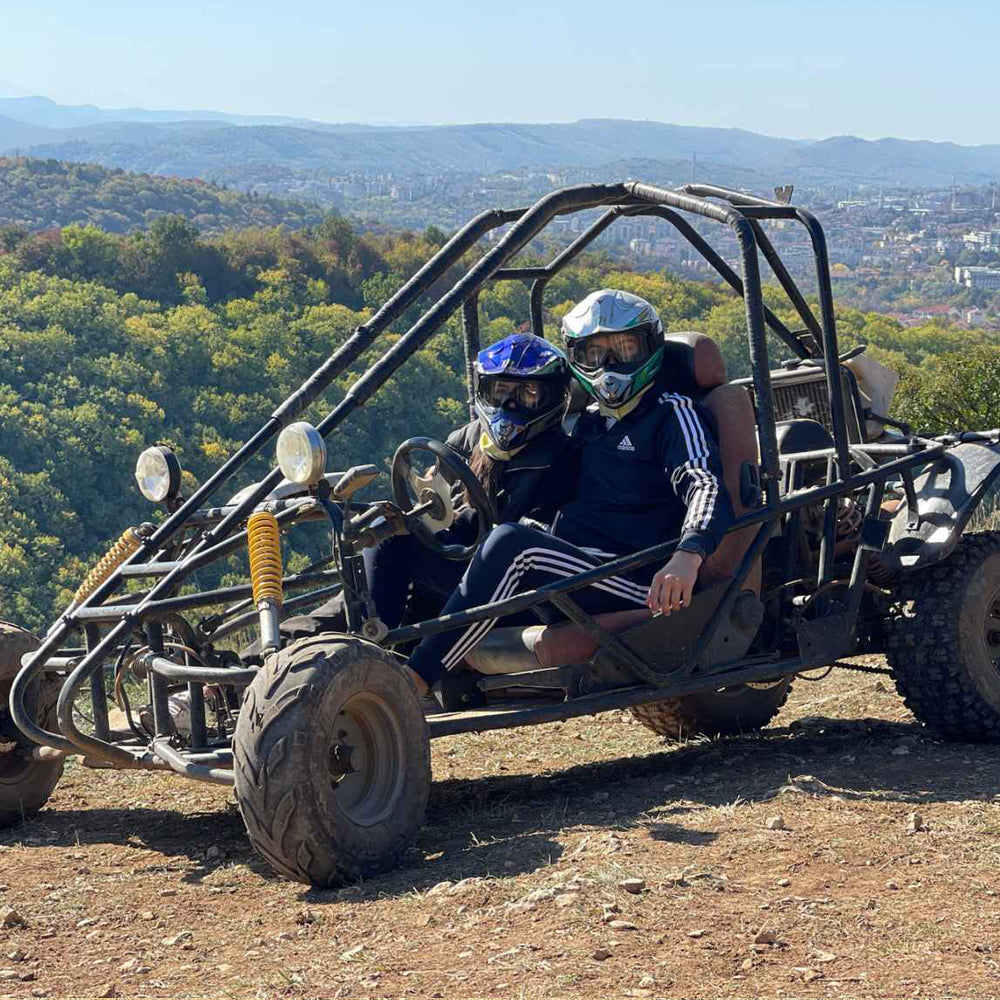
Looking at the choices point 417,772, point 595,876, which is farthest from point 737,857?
point 417,772

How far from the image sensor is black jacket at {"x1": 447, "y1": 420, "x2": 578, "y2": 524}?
259 inches

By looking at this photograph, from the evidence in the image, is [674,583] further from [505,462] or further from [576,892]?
[576,892]

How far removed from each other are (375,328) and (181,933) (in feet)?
8.69

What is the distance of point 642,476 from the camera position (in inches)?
256

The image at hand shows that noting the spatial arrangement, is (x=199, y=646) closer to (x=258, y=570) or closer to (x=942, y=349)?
(x=258, y=570)

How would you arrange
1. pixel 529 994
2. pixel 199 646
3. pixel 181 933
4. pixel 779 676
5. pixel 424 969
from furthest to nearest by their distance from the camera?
pixel 779 676 < pixel 199 646 < pixel 181 933 < pixel 424 969 < pixel 529 994

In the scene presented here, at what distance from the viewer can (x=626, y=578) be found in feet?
20.8

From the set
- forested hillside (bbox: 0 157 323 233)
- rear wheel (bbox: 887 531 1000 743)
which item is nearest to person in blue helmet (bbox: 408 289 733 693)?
rear wheel (bbox: 887 531 1000 743)

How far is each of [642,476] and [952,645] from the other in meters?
1.66

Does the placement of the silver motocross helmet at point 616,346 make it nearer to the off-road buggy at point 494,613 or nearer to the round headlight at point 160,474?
the off-road buggy at point 494,613

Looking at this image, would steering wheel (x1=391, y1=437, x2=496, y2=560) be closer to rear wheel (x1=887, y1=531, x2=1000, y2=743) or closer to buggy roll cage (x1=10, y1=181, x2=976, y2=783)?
buggy roll cage (x1=10, y1=181, x2=976, y2=783)

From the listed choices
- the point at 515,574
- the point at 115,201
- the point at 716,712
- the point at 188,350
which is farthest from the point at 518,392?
the point at 115,201

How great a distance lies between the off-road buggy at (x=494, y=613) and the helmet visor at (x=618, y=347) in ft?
0.80

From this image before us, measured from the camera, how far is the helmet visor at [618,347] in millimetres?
6555
